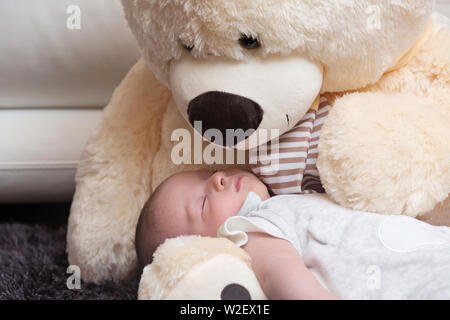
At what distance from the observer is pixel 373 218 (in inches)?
27.0

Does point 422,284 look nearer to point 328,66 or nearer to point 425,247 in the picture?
point 425,247

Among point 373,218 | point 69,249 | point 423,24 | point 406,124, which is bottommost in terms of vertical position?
point 69,249

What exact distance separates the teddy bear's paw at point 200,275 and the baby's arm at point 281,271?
Result: 0.05 feet

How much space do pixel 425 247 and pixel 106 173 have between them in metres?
0.53

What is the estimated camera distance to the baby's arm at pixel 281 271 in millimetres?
577

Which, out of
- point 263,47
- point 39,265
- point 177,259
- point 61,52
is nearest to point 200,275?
point 177,259

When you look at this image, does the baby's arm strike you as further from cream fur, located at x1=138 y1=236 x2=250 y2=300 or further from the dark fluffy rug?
the dark fluffy rug

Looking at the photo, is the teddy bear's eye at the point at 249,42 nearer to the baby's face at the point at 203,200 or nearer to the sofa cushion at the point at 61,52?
the baby's face at the point at 203,200

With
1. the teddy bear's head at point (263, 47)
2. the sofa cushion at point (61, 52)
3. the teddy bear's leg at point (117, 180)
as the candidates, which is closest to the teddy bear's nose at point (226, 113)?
→ the teddy bear's head at point (263, 47)

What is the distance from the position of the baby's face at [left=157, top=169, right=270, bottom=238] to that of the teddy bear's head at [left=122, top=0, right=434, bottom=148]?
0.37 ft

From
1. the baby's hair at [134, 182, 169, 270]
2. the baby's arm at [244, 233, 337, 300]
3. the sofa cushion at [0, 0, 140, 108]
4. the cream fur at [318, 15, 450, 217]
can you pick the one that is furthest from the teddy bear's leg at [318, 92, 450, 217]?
the sofa cushion at [0, 0, 140, 108]

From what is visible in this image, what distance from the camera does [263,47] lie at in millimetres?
628

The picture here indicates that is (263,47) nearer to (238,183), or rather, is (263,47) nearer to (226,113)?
(226,113)
